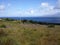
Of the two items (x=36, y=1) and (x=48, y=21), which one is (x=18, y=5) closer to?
(x=36, y=1)

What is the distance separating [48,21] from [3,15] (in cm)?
116

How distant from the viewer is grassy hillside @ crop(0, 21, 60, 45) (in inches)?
114

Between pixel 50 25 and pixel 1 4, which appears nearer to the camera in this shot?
pixel 50 25

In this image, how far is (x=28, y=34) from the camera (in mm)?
3012

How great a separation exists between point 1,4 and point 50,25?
1361 mm

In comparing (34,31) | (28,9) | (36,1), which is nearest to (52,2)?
(36,1)

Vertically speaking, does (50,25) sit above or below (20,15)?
below

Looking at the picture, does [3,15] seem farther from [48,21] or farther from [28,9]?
[48,21]

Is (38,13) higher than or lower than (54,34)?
higher

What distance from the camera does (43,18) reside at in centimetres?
309

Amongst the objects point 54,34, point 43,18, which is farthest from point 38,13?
point 54,34

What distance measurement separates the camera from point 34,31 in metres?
3.08

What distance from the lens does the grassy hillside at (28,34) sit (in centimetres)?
290

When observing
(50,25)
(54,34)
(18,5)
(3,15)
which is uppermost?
(18,5)
